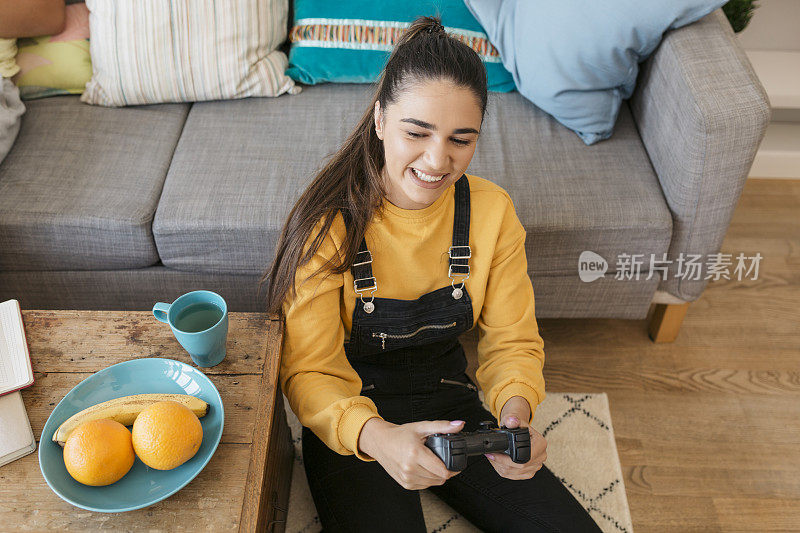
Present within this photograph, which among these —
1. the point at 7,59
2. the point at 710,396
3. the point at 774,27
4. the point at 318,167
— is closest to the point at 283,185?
the point at 318,167

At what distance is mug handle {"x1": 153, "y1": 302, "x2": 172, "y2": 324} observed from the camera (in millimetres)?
989

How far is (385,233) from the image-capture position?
1107 mm

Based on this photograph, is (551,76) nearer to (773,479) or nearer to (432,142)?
(432,142)

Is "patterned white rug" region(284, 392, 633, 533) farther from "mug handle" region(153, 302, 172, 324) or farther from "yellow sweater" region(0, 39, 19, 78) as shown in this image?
"yellow sweater" region(0, 39, 19, 78)

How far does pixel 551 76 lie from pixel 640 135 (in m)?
0.29

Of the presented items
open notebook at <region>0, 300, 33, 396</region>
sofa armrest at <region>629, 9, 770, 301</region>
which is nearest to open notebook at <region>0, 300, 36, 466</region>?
open notebook at <region>0, 300, 33, 396</region>

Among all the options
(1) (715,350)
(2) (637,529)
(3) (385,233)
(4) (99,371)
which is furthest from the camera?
(1) (715,350)

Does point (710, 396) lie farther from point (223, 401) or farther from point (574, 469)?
point (223, 401)

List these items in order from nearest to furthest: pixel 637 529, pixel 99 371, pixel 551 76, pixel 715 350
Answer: pixel 99 371 < pixel 637 529 < pixel 551 76 < pixel 715 350

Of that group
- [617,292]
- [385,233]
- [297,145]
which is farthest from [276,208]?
[617,292]

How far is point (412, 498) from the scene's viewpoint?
1.14 m

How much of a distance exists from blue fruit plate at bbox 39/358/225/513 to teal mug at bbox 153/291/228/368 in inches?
1.4

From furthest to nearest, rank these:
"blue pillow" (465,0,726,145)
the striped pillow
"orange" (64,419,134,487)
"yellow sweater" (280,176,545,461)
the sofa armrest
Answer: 1. the striped pillow
2. "blue pillow" (465,0,726,145)
3. the sofa armrest
4. "yellow sweater" (280,176,545,461)
5. "orange" (64,419,134,487)

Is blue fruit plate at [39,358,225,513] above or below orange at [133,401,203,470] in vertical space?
→ below
